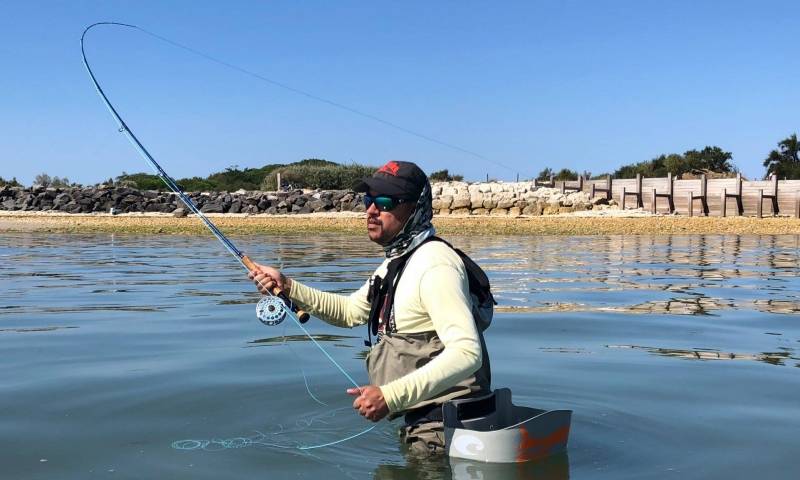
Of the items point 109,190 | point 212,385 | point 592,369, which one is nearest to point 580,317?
point 592,369

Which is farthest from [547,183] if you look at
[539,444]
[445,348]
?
[445,348]

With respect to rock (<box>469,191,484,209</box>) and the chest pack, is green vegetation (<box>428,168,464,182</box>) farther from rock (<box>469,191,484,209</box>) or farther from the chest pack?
the chest pack

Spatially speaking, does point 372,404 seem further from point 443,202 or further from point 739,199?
point 443,202

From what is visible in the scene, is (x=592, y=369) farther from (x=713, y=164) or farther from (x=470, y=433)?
(x=713, y=164)

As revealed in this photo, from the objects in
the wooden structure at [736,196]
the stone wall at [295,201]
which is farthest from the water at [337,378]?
the stone wall at [295,201]

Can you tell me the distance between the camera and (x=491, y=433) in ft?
16.3

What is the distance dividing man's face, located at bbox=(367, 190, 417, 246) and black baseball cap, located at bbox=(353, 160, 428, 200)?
0.05m

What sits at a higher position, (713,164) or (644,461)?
(713,164)

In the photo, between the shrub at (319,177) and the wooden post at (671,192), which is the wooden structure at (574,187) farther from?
the shrub at (319,177)

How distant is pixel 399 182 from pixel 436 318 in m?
0.81

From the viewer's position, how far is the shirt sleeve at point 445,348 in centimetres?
443

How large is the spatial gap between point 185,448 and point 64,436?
838 mm

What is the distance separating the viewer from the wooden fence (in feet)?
137

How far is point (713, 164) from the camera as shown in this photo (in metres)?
71.4
